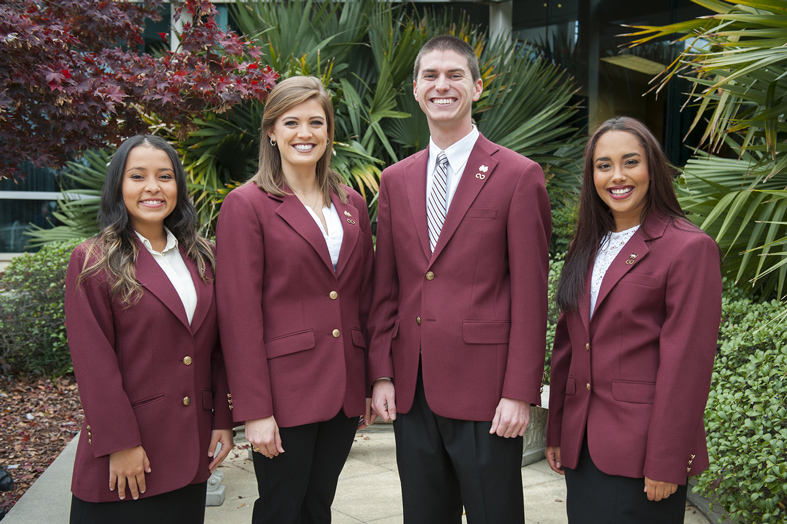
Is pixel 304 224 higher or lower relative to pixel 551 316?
higher

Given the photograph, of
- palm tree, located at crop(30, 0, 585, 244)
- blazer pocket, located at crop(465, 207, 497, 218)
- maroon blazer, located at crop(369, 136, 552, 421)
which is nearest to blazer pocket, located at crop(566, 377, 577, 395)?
maroon blazer, located at crop(369, 136, 552, 421)

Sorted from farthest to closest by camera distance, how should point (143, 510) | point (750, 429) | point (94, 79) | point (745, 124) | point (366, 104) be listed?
point (366, 104), point (745, 124), point (94, 79), point (750, 429), point (143, 510)

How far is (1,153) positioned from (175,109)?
0.95 meters

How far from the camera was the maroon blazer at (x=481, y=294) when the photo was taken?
2.51 metres

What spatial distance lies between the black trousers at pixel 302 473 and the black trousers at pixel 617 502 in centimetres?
94

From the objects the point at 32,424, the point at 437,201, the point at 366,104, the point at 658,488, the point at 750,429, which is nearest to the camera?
the point at 658,488

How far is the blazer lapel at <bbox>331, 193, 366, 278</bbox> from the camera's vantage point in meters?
2.73

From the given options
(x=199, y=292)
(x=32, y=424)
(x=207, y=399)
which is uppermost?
(x=199, y=292)

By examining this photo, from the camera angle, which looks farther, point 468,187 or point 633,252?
point 468,187

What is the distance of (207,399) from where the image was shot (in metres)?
2.55

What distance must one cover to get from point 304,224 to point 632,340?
1257mm

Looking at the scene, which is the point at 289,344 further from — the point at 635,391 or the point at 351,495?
the point at 351,495

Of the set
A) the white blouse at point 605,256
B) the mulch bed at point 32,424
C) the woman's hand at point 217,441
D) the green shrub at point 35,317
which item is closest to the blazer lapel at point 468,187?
the white blouse at point 605,256

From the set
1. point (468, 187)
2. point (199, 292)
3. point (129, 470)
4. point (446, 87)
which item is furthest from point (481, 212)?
point (129, 470)
